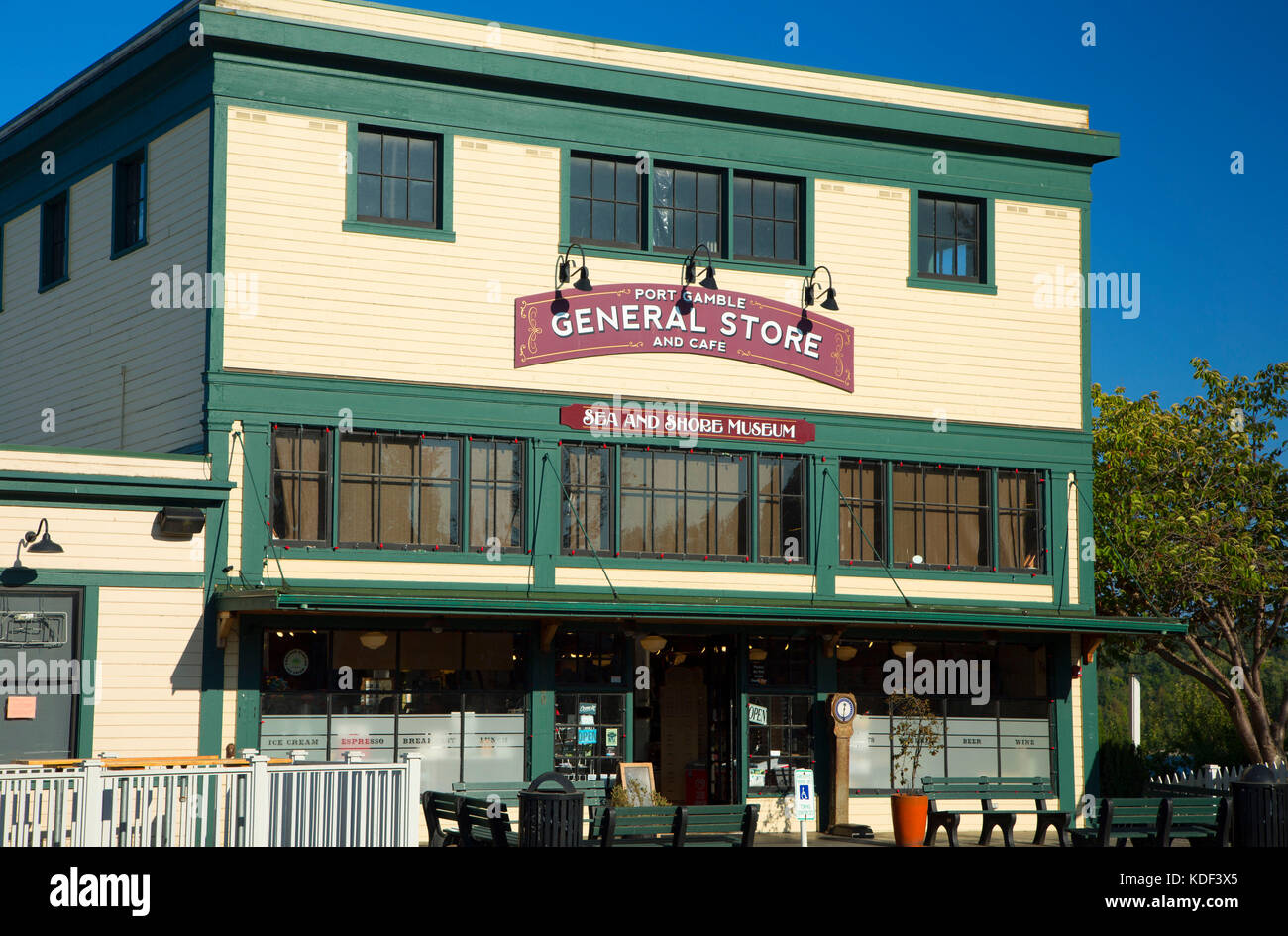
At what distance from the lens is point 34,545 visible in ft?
60.6

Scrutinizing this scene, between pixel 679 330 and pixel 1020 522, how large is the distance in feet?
20.5

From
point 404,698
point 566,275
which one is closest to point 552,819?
point 404,698

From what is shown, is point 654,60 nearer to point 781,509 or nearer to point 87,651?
point 781,509

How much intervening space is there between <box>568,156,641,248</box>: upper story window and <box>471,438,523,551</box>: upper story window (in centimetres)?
323

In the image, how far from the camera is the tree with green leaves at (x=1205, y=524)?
105 ft

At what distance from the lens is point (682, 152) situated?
22.9 meters

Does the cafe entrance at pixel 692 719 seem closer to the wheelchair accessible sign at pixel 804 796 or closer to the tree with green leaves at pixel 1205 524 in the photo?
the wheelchair accessible sign at pixel 804 796

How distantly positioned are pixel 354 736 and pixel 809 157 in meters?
10.6

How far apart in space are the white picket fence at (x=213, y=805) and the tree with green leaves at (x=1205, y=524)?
19606 millimetres

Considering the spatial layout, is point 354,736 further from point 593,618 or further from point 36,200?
point 36,200

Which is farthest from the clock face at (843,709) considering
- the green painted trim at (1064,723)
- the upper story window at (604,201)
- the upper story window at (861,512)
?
the upper story window at (604,201)
